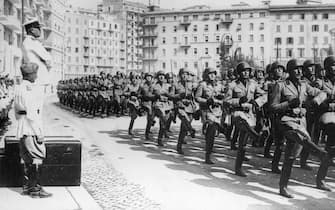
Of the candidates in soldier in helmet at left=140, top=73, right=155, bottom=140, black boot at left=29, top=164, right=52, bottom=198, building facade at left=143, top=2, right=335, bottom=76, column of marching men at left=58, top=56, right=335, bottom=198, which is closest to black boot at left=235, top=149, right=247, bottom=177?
column of marching men at left=58, top=56, right=335, bottom=198

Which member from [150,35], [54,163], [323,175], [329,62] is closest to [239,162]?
[323,175]

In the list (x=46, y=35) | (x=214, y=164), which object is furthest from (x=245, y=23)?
(x=214, y=164)

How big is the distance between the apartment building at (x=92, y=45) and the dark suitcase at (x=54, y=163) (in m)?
92.2

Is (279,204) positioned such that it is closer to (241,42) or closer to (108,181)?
(108,181)

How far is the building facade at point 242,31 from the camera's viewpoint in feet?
267

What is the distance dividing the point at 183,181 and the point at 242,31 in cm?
7996

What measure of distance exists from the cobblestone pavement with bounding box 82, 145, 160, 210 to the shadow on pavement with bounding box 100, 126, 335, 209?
1.24m

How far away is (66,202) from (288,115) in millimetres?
3477

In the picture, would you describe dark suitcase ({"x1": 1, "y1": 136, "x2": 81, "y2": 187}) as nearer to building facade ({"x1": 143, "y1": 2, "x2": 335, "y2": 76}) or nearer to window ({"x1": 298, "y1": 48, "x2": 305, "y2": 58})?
building facade ({"x1": 143, "y1": 2, "x2": 335, "y2": 76})

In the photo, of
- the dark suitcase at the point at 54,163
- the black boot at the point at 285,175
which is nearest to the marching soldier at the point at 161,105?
the dark suitcase at the point at 54,163

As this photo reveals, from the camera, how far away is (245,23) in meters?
80.3

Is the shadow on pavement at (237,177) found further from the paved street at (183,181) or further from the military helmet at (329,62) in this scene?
the military helmet at (329,62)

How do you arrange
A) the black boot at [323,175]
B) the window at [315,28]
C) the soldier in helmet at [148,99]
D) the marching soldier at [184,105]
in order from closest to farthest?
the black boot at [323,175] < the marching soldier at [184,105] < the soldier in helmet at [148,99] < the window at [315,28]

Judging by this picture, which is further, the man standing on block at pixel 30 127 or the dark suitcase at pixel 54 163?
the dark suitcase at pixel 54 163
